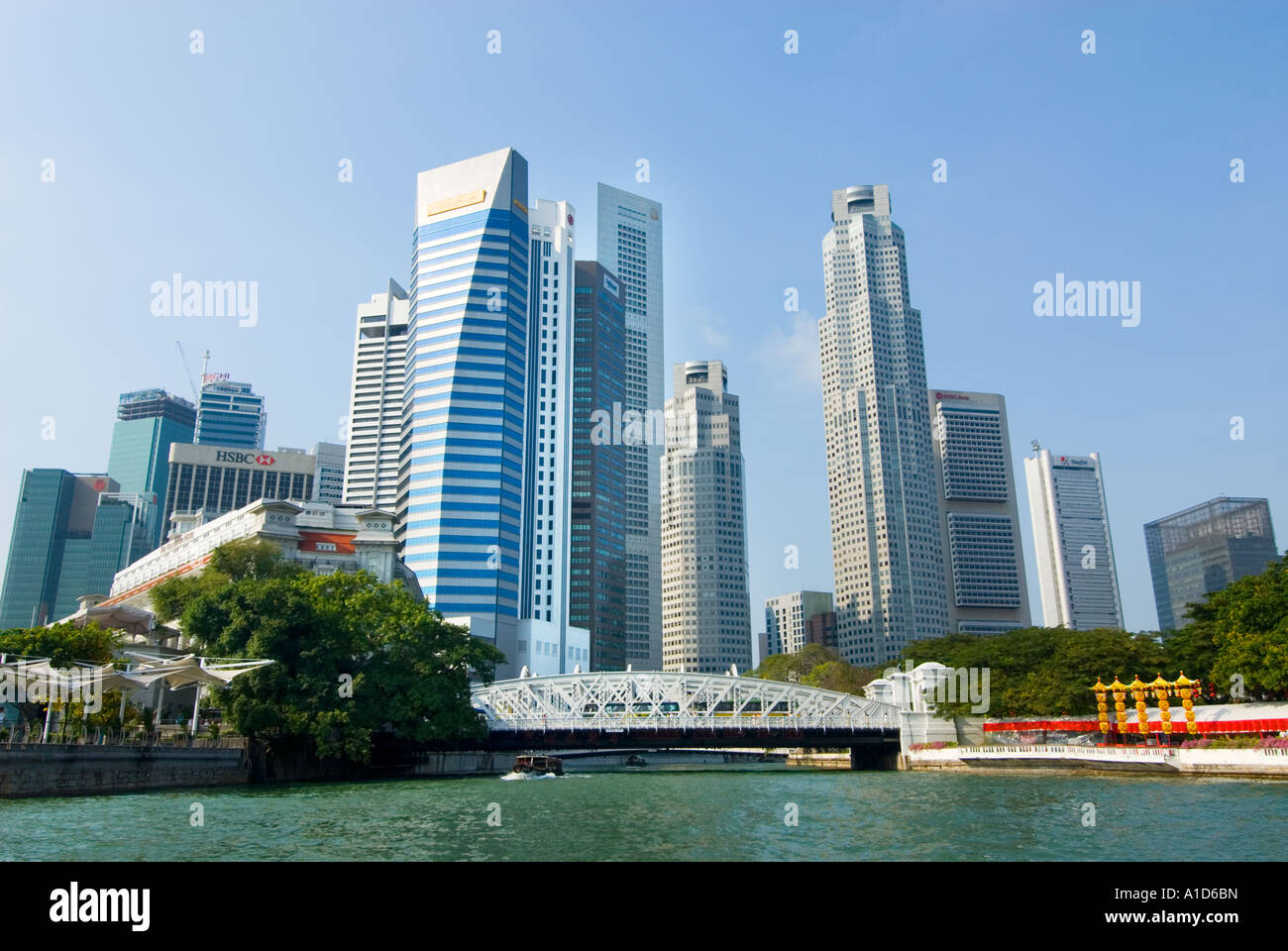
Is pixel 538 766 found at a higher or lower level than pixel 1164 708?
lower

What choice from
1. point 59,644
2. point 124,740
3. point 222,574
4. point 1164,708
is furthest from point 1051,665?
point 222,574

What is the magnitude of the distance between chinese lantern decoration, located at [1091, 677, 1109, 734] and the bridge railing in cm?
2103

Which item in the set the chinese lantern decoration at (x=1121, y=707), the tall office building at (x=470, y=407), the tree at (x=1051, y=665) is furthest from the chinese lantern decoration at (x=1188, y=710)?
the tall office building at (x=470, y=407)

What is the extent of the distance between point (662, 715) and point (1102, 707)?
41.0m

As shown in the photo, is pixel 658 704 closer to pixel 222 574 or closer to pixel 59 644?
pixel 222 574

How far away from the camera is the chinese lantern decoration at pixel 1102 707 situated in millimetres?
76875

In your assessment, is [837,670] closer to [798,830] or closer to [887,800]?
[887,800]

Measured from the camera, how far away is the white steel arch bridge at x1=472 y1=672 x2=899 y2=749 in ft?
305

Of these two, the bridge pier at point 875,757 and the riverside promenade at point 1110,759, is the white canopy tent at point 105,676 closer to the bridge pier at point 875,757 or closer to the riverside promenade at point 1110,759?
the riverside promenade at point 1110,759

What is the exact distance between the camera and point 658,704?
332ft

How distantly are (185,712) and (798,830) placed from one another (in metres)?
56.6

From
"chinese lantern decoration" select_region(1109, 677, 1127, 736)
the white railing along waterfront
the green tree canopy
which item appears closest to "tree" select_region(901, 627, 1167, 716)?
"chinese lantern decoration" select_region(1109, 677, 1127, 736)

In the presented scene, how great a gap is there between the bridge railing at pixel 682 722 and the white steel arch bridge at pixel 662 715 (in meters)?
0.10

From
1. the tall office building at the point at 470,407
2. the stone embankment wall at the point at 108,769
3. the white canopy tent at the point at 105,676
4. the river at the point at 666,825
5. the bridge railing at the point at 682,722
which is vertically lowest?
the river at the point at 666,825
